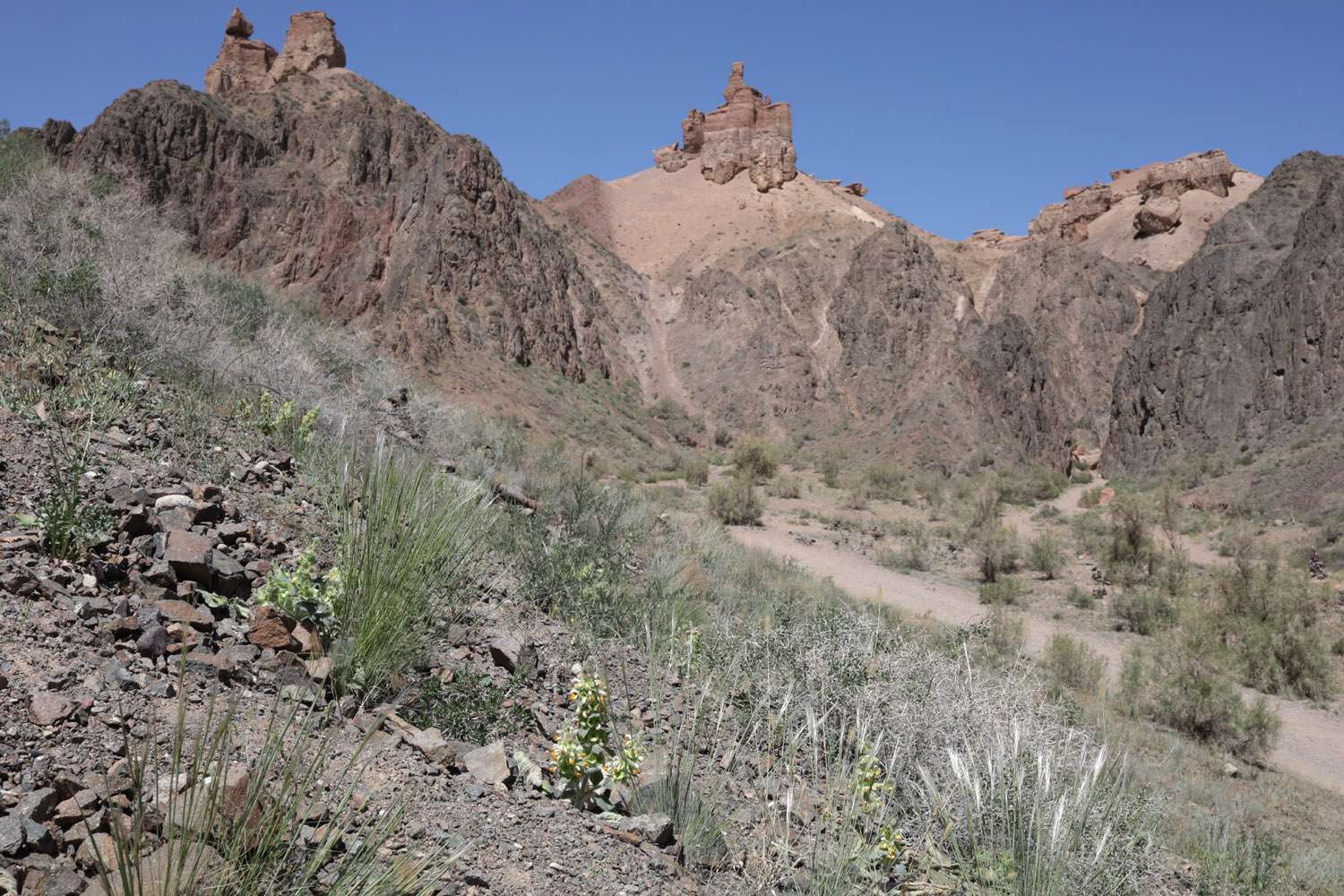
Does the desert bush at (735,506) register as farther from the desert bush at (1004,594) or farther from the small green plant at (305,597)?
the small green plant at (305,597)

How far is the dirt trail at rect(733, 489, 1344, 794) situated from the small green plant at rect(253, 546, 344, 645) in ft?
16.2

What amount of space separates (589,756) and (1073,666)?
22.8 ft

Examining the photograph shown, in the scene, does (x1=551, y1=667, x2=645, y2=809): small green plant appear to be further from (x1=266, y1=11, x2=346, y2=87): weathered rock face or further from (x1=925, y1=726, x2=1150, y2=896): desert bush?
(x1=266, y1=11, x2=346, y2=87): weathered rock face

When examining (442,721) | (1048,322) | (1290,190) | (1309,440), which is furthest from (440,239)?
(1290,190)

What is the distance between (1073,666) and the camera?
788 cm

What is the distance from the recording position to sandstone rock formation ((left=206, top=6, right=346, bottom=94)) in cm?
4391

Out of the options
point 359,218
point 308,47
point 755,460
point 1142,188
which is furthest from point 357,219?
point 1142,188

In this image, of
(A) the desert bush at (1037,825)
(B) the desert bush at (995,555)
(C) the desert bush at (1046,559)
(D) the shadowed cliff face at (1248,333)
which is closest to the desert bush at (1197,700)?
(A) the desert bush at (1037,825)

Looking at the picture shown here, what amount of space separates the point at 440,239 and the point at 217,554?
25333 millimetres

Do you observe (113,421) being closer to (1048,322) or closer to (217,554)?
(217,554)

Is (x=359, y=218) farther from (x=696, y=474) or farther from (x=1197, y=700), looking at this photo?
(x=1197, y=700)

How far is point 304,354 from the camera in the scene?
8297 mm

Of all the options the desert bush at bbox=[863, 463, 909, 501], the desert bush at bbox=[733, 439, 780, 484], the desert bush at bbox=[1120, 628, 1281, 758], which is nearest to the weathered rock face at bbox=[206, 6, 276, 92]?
the desert bush at bbox=[733, 439, 780, 484]

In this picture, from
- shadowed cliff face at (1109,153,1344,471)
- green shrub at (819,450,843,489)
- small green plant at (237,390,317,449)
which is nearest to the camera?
small green plant at (237,390,317,449)
